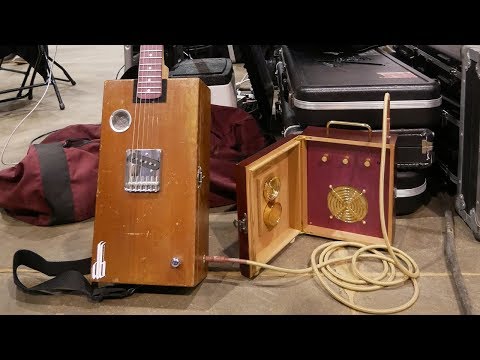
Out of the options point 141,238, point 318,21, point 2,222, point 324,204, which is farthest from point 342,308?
point 2,222

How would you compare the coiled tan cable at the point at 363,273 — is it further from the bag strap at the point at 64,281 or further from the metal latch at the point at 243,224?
the bag strap at the point at 64,281

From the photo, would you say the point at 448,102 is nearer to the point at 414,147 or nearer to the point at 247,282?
the point at 414,147

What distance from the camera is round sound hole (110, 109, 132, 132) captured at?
1522mm

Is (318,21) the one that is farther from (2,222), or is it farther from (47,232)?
(2,222)

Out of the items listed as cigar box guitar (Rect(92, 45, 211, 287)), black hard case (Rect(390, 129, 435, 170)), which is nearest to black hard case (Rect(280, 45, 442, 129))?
black hard case (Rect(390, 129, 435, 170))

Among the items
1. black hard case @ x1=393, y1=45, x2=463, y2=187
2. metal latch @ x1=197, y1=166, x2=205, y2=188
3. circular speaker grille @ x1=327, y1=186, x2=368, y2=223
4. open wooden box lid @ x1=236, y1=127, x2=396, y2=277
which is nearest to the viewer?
metal latch @ x1=197, y1=166, x2=205, y2=188

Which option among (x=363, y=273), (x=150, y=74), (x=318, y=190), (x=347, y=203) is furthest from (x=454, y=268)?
(x=150, y=74)

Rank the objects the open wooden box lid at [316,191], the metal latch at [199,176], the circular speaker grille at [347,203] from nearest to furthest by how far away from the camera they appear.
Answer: the metal latch at [199,176], the open wooden box lid at [316,191], the circular speaker grille at [347,203]

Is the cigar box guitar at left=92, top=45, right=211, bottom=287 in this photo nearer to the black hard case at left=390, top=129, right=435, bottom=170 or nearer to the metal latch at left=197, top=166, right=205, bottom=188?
the metal latch at left=197, top=166, right=205, bottom=188

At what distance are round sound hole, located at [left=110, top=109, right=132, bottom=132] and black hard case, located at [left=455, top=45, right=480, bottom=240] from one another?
1070mm

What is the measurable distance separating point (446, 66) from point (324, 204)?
2.45 ft

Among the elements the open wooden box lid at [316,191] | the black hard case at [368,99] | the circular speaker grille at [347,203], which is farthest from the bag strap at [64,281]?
the black hard case at [368,99]

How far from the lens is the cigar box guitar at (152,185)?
1.46 meters

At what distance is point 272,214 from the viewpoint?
1.65 meters
